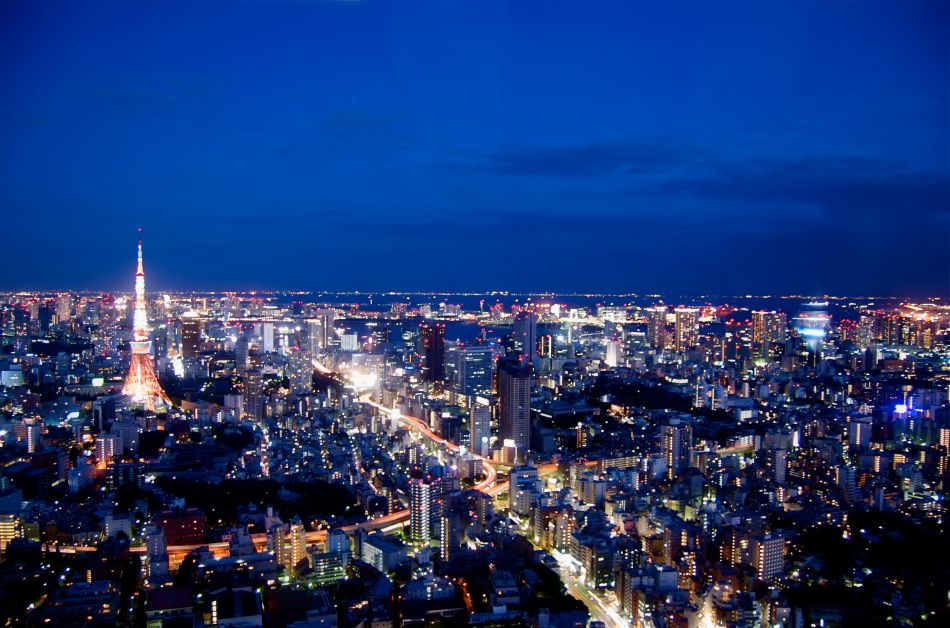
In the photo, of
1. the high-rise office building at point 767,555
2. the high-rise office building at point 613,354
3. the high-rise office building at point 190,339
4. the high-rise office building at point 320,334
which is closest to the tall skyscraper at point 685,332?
the high-rise office building at point 613,354

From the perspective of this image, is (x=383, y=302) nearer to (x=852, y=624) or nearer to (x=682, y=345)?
(x=682, y=345)

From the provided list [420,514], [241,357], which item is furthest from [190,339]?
[420,514]

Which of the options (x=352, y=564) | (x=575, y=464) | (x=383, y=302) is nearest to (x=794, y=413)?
(x=575, y=464)

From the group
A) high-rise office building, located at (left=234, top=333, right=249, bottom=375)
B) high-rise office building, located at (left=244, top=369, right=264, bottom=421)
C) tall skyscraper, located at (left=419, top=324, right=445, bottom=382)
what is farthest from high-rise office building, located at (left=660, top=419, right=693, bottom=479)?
high-rise office building, located at (left=234, top=333, right=249, bottom=375)

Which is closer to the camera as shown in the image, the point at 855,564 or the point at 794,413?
the point at 855,564

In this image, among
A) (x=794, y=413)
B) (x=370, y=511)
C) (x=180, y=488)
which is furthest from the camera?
(x=794, y=413)

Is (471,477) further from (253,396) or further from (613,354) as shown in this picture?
(613,354)

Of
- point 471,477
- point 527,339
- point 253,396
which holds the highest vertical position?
point 527,339

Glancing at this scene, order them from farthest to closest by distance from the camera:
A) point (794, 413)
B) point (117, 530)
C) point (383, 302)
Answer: point (383, 302) < point (794, 413) < point (117, 530)
